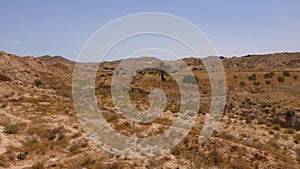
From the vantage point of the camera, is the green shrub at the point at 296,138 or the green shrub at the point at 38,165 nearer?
the green shrub at the point at 38,165

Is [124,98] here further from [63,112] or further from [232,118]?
[232,118]

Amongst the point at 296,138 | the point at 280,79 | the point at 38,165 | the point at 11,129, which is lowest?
the point at 38,165

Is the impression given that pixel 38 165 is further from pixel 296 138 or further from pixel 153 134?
pixel 296 138

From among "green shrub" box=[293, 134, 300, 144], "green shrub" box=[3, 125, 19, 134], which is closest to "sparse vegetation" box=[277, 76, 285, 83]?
"green shrub" box=[293, 134, 300, 144]

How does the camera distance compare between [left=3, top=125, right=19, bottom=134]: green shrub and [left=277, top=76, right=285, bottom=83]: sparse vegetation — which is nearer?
[left=3, top=125, right=19, bottom=134]: green shrub

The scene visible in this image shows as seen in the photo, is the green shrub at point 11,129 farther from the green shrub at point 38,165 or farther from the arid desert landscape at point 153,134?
the green shrub at point 38,165

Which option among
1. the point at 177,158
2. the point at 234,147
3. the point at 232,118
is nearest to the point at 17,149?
the point at 177,158

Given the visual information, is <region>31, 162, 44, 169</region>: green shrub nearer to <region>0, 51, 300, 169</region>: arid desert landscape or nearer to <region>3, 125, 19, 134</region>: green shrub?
<region>0, 51, 300, 169</region>: arid desert landscape

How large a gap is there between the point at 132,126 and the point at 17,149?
6069mm

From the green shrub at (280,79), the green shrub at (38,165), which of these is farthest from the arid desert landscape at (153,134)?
the green shrub at (280,79)

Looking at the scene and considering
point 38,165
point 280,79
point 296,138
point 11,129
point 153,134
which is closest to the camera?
point 38,165

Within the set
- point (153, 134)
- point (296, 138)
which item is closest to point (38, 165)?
point (153, 134)

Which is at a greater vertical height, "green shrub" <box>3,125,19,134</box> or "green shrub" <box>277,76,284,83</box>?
"green shrub" <box>277,76,284,83</box>

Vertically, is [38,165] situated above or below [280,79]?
below
